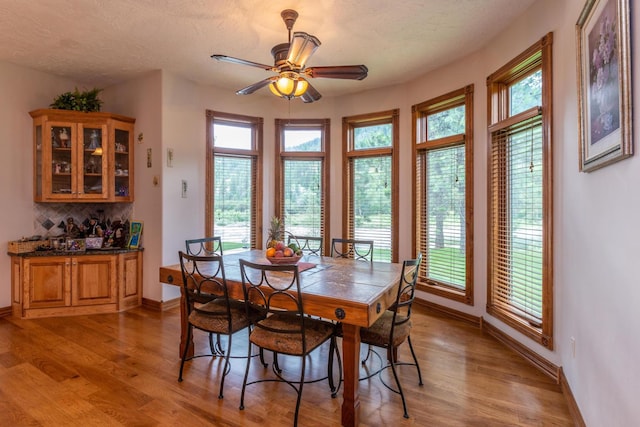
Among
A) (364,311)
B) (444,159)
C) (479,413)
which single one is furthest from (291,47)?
(479,413)

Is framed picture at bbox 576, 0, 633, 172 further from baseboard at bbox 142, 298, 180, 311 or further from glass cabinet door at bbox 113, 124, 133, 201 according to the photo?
glass cabinet door at bbox 113, 124, 133, 201

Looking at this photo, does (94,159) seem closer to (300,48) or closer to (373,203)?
(300,48)

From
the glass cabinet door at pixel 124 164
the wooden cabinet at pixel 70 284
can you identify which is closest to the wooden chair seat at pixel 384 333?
the wooden cabinet at pixel 70 284

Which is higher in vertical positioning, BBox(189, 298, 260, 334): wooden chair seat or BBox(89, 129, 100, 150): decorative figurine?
A: BBox(89, 129, 100, 150): decorative figurine

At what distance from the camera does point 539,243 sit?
9.12 feet

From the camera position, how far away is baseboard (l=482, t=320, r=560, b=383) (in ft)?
8.39

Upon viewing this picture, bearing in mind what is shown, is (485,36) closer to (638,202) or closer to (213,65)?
(638,202)

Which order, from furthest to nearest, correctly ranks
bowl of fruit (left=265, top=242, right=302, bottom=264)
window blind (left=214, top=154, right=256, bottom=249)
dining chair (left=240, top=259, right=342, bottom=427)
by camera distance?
window blind (left=214, top=154, right=256, bottom=249), bowl of fruit (left=265, top=242, right=302, bottom=264), dining chair (left=240, top=259, right=342, bottom=427)

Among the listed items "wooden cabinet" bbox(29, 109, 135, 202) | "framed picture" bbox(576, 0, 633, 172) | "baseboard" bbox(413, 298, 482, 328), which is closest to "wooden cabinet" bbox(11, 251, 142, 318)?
"wooden cabinet" bbox(29, 109, 135, 202)

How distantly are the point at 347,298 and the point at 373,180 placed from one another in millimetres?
3025

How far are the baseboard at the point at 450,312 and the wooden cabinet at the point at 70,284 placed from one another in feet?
12.3

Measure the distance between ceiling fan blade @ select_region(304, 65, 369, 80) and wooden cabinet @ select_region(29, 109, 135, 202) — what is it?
9.76ft

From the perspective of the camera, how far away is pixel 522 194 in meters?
3.00

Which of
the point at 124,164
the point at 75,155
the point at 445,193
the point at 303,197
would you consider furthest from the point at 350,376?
the point at 75,155
